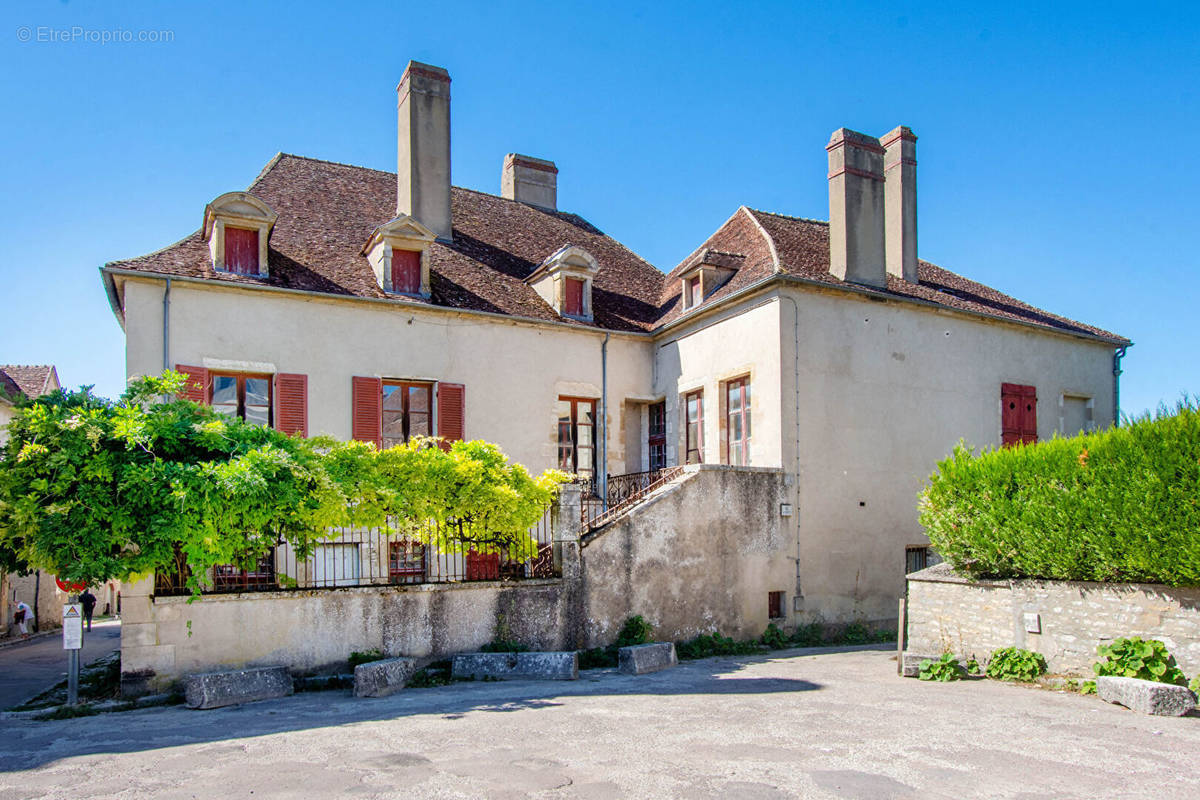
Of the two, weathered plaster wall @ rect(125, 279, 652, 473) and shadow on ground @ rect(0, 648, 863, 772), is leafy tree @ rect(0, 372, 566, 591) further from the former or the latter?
weathered plaster wall @ rect(125, 279, 652, 473)

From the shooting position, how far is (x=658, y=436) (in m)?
17.8

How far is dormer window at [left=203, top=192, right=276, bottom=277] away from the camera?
548 inches

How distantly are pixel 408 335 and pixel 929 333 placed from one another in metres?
9.48

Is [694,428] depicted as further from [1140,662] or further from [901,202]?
[1140,662]

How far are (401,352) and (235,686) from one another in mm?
6896

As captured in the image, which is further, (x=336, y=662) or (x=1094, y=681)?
(x=336, y=662)

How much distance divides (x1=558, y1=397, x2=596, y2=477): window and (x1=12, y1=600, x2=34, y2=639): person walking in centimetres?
1458

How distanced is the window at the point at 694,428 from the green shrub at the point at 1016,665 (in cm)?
666

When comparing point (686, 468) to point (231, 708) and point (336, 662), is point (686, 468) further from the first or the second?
point (231, 708)

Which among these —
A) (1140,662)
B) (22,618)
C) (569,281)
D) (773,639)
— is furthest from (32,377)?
(1140,662)

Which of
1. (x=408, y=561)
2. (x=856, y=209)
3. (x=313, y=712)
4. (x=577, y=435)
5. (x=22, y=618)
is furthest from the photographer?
(x=22, y=618)

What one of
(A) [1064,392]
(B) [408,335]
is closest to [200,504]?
(B) [408,335]

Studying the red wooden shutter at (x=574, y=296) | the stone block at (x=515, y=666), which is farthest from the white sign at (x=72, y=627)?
the red wooden shutter at (x=574, y=296)

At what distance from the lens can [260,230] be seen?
14250 millimetres
